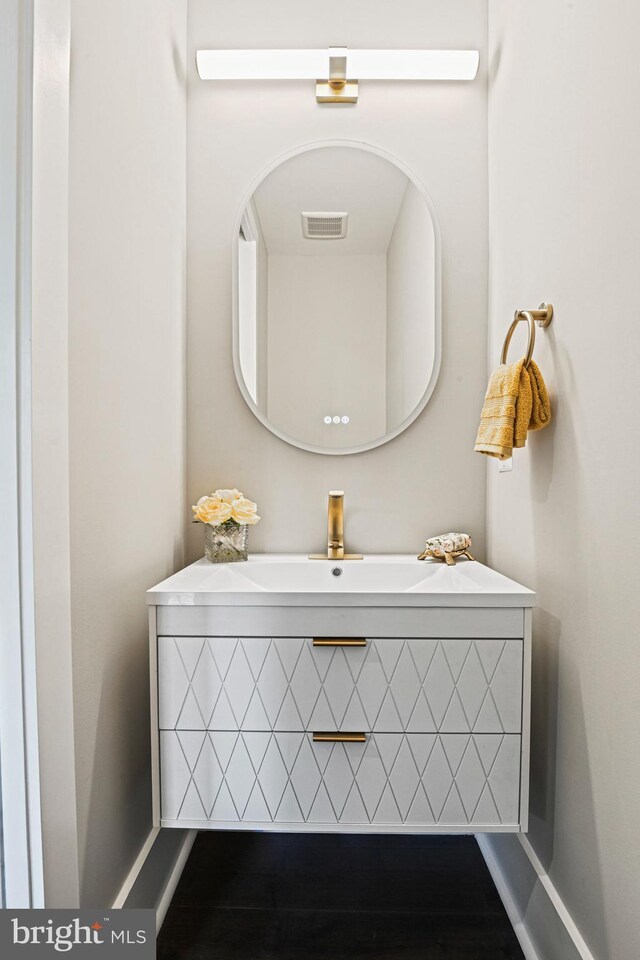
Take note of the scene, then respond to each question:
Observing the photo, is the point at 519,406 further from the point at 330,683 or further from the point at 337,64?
the point at 337,64

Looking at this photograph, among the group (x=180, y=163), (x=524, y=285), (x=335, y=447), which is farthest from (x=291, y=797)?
(x=180, y=163)

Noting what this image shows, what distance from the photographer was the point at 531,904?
1175 mm

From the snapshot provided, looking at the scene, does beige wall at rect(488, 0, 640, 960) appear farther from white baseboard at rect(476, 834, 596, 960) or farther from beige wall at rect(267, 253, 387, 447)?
beige wall at rect(267, 253, 387, 447)

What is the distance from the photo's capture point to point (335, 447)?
1.63 meters

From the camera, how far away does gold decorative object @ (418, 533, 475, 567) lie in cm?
147

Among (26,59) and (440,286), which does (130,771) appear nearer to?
(26,59)

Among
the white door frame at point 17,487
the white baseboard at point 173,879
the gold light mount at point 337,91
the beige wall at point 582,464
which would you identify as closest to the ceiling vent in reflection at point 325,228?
the gold light mount at point 337,91

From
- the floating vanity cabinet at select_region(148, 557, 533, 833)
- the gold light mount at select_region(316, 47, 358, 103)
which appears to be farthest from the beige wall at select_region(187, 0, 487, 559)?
the floating vanity cabinet at select_region(148, 557, 533, 833)

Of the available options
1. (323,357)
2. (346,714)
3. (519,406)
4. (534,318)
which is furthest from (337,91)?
(346,714)

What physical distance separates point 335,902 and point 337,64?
2.11 meters

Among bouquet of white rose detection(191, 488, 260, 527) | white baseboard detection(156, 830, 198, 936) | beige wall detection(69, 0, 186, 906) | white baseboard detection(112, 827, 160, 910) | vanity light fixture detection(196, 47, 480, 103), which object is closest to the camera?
beige wall detection(69, 0, 186, 906)

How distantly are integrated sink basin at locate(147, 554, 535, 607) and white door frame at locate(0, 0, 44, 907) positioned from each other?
0.30 metres

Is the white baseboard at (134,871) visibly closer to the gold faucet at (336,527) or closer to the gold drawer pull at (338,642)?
the gold drawer pull at (338,642)

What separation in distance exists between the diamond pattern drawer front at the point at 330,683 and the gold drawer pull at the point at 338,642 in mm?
11
